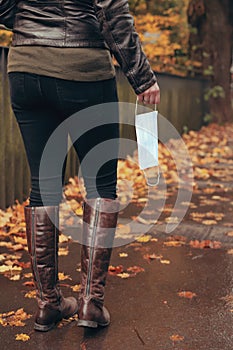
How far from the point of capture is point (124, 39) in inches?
132

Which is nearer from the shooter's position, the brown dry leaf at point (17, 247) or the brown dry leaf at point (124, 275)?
the brown dry leaf at point (124, 275)

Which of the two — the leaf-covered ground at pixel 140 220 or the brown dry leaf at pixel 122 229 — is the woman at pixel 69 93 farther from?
the brown dry leaf at pixel 122 229

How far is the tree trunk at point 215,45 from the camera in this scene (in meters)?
16.6

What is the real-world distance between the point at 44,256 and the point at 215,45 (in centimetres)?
1383

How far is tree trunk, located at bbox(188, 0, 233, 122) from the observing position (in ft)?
54.4

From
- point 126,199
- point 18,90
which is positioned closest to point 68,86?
point 18,90

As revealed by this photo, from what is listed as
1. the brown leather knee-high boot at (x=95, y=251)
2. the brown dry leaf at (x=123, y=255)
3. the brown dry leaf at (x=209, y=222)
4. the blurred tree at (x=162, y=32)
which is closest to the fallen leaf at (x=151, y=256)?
the brown dry leaf at (x=123, y=255)

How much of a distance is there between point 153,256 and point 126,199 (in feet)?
8.05

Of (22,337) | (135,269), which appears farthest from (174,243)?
(22,337)

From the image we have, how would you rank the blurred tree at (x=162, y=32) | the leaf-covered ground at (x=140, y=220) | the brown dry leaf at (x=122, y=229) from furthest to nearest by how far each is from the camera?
the blurred tree at (x=162, y=32) < the brown dry leaf at (x=122, y=229) < the leaf-covered ground at (x=140, y=220)

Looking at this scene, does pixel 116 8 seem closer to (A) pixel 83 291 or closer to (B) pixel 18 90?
(B) pixel 18 90

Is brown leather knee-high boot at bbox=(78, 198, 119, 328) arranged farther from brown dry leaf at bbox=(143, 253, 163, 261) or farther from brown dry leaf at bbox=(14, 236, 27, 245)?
brown dry leaf at bbox=(14, 236, 27, 245)

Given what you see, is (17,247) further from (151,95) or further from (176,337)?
(151,95)

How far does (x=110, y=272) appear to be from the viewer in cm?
484
